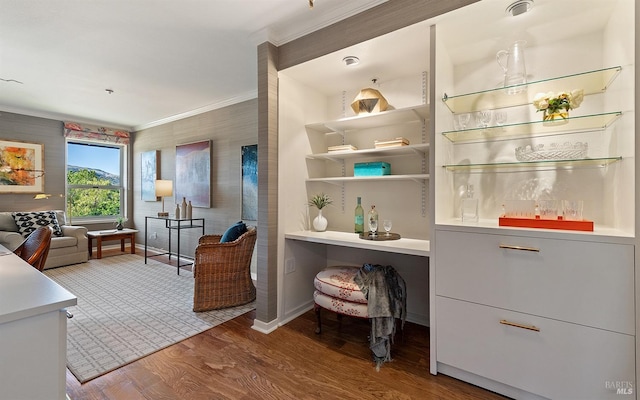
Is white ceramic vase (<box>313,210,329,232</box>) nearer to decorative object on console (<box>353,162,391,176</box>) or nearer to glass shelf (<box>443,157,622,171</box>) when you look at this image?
decorative object on console (<box>353,162,391,176</box>)

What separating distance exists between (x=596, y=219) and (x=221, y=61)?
11.0 ft

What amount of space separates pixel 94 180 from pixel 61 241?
1.76 metres

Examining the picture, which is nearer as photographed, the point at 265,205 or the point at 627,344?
the point at 627,344

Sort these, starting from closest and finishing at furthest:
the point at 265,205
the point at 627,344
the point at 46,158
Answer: the point at 627,344 < the point at 265,205 < the point at 46,158

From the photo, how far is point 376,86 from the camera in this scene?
275 centimetres

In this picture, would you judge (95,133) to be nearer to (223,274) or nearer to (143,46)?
(143,46)

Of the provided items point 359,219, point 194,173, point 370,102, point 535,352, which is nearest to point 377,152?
point 370,102

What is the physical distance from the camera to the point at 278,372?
1873 millimetres

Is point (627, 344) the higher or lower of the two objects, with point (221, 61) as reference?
lower

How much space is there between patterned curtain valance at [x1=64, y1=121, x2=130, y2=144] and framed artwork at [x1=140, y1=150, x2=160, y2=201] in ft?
1.94

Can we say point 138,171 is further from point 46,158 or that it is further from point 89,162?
point 46,158

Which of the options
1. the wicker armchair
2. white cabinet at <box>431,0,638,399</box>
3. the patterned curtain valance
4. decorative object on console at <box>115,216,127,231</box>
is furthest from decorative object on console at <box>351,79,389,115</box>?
the patterned curtain valance

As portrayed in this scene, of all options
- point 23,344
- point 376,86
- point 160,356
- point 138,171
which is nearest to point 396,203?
point 376,86

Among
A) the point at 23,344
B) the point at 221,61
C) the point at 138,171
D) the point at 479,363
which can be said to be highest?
the point at 221,61
